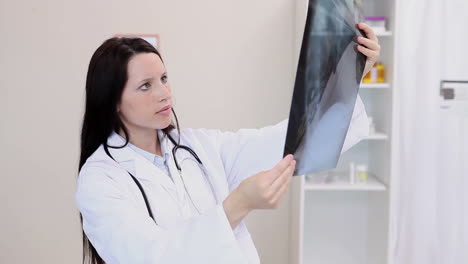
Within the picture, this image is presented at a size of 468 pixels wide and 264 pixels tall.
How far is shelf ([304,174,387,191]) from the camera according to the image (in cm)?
239

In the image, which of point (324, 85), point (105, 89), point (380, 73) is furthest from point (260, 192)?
point (380, 73)

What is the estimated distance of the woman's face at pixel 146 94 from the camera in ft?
3.96

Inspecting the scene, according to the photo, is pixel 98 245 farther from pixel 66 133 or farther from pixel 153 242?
pixel 66 133

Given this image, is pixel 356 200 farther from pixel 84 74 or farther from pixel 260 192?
pixel 260 192

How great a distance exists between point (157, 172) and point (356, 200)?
1736mm

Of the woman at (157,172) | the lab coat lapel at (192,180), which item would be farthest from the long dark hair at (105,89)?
the lab coat lapel at (192,180)

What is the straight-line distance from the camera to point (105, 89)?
4.00 feet

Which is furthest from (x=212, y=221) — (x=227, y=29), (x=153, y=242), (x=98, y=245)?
Answer: (x=227, y=29)

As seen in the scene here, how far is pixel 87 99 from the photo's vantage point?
125cm

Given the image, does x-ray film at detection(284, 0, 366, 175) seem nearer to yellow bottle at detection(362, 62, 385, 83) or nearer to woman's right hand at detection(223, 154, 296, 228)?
woman's right hand at detection(223, 154, 296, 228)

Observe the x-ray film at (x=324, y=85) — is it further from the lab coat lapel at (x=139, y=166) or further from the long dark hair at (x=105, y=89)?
the long dark hair at (x=105, y=89)

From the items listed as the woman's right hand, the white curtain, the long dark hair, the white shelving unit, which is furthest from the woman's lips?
the white curtain

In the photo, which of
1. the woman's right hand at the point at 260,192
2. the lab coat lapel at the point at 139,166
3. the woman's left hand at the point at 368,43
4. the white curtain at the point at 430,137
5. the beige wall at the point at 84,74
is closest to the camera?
the woman's right hand at the point at 260,192

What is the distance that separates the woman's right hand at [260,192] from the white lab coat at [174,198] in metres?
0.02
